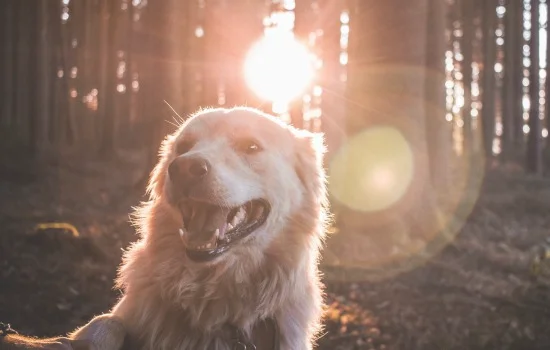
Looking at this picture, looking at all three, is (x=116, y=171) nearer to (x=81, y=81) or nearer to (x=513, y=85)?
(x=81, y=81)

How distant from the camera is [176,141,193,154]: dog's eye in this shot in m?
3.80

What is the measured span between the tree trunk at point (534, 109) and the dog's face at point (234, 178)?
62.4ft

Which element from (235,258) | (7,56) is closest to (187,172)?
(235,258)

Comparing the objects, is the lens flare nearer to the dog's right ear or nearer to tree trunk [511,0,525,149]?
the dog's right ear

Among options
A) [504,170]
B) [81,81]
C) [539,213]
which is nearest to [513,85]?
[504,170]

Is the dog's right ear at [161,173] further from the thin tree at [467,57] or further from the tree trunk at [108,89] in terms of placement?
the thin tree at [467,57]

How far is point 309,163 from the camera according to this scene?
13.0 feet

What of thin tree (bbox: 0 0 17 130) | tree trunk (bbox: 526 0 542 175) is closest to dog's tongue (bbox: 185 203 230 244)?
tree trunk (bbox: 526 0 542 175)

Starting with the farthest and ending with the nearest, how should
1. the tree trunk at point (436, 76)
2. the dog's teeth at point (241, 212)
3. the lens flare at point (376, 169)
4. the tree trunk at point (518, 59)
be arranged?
1. the tree trunk at point (518, 59)
2. the tree trunk at point (436, 76)
3. the lens flare at point (376, 169)
4. the dog's teeth at point (241, 212)

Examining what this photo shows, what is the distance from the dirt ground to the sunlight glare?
21.0ft

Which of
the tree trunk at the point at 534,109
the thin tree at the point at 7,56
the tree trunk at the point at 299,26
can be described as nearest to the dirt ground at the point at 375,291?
the tree trunk at the point at 299,26

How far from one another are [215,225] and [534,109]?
65.5 ft

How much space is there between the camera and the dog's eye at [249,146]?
3680 millimetres

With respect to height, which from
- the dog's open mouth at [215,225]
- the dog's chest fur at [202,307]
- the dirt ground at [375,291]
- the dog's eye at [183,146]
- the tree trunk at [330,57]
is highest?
the tree trunk at [330,57]
